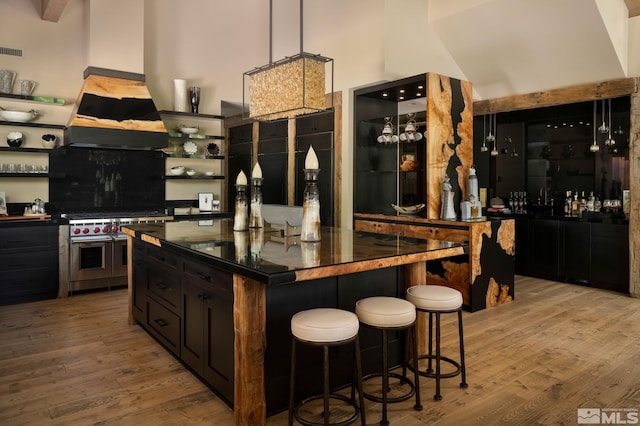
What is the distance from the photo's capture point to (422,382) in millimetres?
3070

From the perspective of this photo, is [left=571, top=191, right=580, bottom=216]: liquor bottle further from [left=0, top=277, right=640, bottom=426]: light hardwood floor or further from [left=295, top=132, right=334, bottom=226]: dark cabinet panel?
[left=295, top=132, right=334, bottom=226]: dark cabinet panel

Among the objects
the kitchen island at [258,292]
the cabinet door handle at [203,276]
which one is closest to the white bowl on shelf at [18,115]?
the kitchen island at [258,292]

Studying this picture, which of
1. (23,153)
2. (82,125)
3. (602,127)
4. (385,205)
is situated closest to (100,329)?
(82,125)

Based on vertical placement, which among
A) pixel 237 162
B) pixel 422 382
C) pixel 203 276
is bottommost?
pixel 422 382

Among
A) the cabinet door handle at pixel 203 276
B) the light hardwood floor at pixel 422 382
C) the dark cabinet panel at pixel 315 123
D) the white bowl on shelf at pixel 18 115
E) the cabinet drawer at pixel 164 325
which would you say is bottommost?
the light hardwood floor at pixel 422 382

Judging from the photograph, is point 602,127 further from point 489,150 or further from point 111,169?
point 111,169

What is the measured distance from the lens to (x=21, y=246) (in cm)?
519

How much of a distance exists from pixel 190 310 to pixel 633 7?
575 cm

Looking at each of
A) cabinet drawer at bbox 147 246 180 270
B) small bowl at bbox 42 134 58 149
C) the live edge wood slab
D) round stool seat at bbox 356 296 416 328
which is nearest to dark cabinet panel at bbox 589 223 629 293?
the live edge wood slab

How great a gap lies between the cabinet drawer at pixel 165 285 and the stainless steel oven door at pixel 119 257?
2.08m

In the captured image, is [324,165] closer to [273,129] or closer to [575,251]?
[273,129]

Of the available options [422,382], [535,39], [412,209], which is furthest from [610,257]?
[422,382]

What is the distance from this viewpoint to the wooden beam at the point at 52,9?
17.4 feet

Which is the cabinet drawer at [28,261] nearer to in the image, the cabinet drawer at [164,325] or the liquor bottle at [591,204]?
the cabinet drawer at [164,325]
